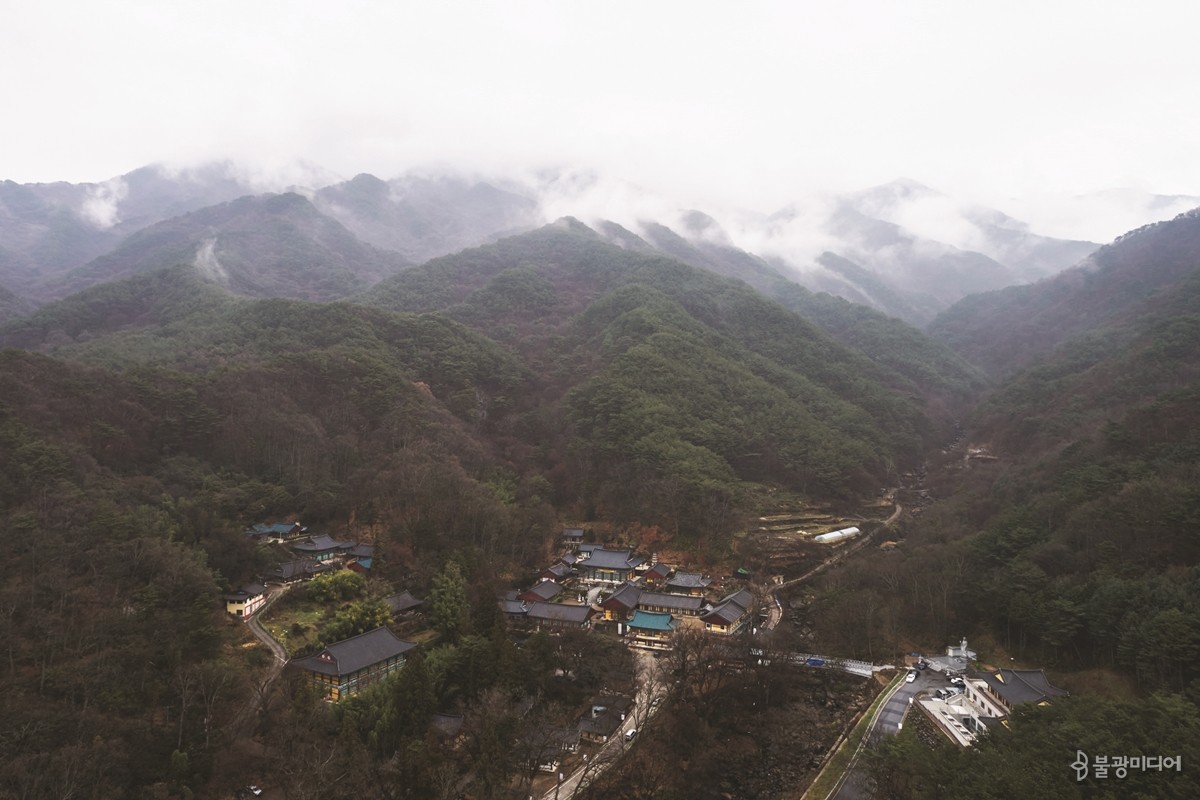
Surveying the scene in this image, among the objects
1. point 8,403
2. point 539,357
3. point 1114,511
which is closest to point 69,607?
point 8,403

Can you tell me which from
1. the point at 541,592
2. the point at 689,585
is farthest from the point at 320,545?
the point at 689,585

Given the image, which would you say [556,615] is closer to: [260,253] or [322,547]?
[322,547]

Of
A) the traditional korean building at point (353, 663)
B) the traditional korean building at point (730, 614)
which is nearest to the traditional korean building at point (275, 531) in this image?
the traditional korean building at point (353, 663)

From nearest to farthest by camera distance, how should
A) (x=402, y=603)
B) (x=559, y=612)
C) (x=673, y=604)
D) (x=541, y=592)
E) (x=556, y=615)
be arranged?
1. (x=402, y=603)
2. (x=556, y=615)
3. (x=559, y=612)
4. (x=673, y=604)
5. (x=541, y=592)

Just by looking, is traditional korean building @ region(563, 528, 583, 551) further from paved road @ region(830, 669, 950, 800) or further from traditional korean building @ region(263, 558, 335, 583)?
paved road @ region(830, 669, 950, 800)

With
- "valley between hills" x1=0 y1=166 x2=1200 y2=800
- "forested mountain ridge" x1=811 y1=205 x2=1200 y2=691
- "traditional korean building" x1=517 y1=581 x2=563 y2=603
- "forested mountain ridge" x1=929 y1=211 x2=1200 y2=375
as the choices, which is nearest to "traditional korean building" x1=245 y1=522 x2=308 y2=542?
"valley between hills" x1=0 y1=166 x2=1200 y2=800

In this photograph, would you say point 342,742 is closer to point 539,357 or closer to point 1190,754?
point 1190,754

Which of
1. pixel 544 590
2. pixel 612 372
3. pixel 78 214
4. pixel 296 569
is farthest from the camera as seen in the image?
pixel 78 214

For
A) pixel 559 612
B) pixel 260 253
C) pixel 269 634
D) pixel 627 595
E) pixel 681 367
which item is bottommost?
pixel 627 595
